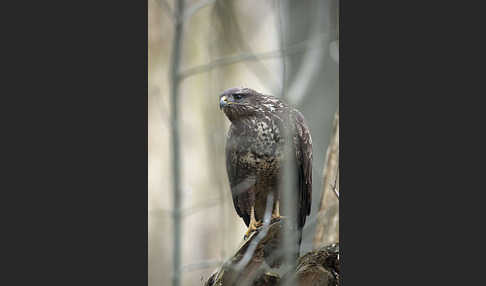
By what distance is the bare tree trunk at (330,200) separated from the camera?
138 inches

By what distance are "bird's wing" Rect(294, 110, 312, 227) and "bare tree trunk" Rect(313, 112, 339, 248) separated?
0.37ft

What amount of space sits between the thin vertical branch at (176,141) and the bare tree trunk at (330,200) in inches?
29.2

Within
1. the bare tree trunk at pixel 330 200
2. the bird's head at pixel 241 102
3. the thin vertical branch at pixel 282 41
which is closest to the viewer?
the thin vertical branch at pixel 282 41

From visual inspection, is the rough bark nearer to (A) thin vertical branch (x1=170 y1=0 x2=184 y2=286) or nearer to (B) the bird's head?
(A) thin vertical branch (x1=170 y1=0 x2=184 y2=286)

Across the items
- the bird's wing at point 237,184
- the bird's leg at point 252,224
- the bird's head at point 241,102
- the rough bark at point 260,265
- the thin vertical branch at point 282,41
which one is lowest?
the rough bark at point 260,265

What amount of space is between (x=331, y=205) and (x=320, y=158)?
281 mm

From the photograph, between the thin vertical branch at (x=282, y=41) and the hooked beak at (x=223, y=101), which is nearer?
the thin vertical branch at (x=282, y=41)

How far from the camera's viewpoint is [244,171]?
11.2 ft

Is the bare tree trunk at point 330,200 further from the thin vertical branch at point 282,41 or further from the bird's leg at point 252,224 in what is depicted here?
the thin vertical branch at point 282,41

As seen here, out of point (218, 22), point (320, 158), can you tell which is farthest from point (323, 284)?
point (218, 22)

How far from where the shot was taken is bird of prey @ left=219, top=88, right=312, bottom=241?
3328mm

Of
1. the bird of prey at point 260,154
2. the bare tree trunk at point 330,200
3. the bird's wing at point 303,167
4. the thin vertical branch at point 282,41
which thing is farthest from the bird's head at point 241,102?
the bare tree trunk at point 330,200

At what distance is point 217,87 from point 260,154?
0.41 meters

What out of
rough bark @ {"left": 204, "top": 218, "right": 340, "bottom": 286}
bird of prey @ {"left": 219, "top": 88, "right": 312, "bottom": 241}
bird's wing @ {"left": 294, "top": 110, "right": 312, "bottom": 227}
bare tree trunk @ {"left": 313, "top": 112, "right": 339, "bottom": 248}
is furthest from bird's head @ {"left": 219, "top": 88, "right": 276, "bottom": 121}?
rough bark @ {"left": 204, "top": 218, "right": 340, "bottom": 286}
